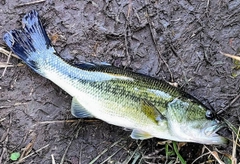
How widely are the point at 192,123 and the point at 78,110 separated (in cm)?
82

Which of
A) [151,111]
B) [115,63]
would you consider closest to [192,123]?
[151,111]

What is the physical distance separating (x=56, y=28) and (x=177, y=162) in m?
1.37

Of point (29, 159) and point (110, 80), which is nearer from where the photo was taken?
point (110, 80)

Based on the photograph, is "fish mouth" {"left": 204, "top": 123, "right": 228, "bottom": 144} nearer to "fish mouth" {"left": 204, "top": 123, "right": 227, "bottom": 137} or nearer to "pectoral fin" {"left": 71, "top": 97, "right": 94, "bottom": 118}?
"fish mouth" {"left": 204, "top": 123, "right": 227, "bottom": 137}

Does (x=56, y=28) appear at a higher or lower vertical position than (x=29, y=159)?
higher

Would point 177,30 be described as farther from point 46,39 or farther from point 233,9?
point 46,39

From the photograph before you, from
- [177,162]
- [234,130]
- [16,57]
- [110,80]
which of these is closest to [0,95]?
[16,57]

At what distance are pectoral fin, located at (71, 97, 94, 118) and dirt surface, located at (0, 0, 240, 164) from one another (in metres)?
0.17

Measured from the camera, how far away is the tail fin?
3748mm

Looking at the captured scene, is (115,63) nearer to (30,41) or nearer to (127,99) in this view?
(127,99)

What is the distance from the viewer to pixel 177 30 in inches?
157

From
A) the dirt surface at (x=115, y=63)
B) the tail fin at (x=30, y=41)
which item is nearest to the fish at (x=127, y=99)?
the tail fin at (x=30, y=41)

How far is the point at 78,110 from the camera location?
3764 millimetres

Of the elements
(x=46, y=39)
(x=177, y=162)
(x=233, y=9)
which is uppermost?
(x=233, y=9)
